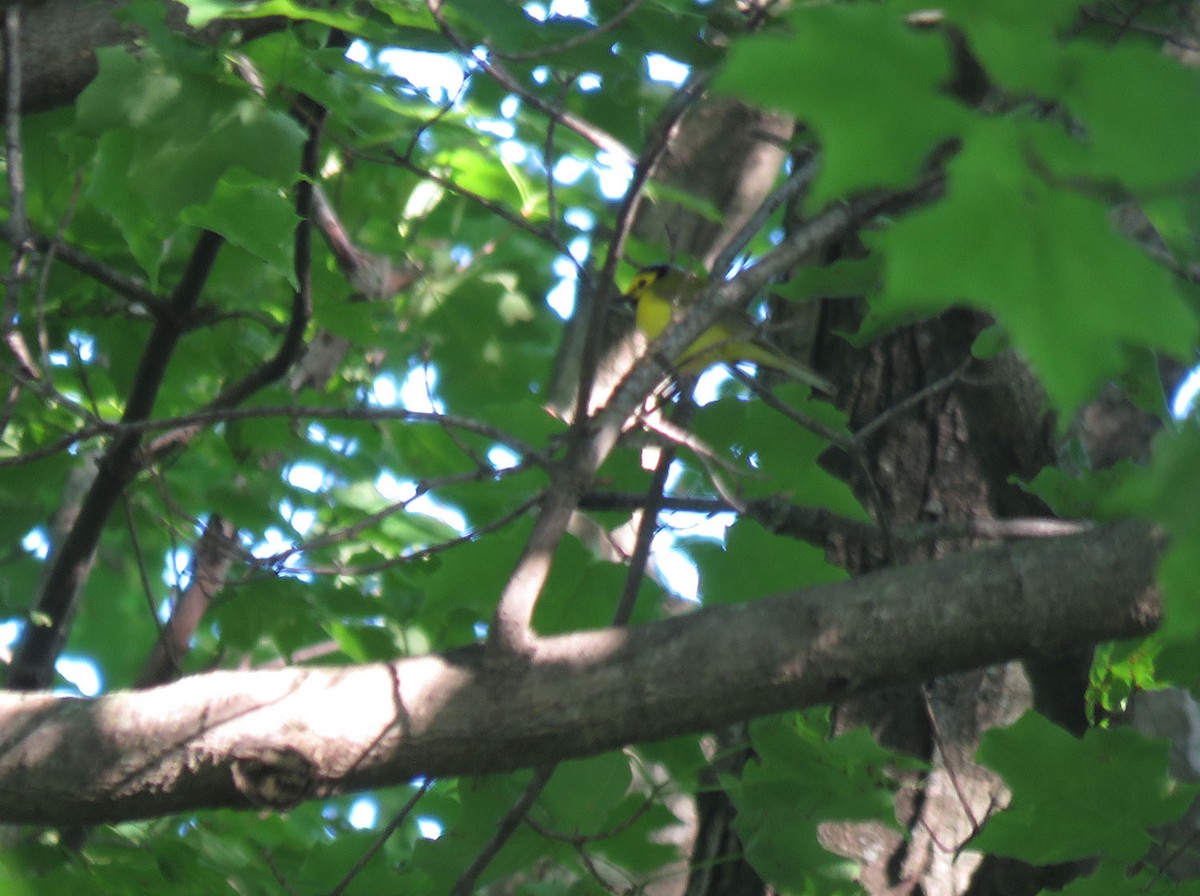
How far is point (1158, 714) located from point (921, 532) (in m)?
1.27

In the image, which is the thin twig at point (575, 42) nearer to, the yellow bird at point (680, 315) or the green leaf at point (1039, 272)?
the yellow bird at point (680, 315)

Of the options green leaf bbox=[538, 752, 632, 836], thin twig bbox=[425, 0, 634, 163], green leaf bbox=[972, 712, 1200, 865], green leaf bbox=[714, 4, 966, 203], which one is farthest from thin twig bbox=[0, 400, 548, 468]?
green leaf bbox=[714, 4, 966, 203]

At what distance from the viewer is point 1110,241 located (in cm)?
76

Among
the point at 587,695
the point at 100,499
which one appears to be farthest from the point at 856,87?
the point at 100,499

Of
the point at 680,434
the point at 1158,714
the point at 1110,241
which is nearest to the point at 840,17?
the point at 1110,241

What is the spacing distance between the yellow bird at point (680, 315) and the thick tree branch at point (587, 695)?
74cm

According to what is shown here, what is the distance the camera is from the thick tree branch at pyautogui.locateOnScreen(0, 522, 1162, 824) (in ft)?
5.70

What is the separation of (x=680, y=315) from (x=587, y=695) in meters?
1.96

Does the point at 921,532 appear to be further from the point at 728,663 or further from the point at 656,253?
the point at 656,253

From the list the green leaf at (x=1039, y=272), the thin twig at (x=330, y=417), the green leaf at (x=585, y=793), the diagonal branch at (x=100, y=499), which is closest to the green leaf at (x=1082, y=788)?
the green leaf at (x=585, y=793)

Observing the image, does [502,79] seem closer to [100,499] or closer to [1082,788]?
[1082,788]

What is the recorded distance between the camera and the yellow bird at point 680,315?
306 centimetres

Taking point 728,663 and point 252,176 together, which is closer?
point 728,663

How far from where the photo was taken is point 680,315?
3.53 m
